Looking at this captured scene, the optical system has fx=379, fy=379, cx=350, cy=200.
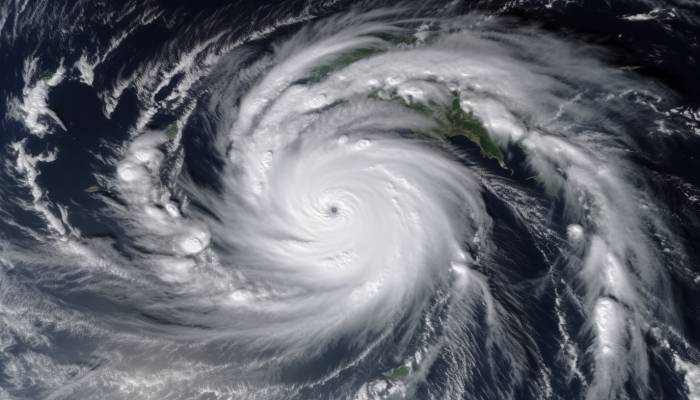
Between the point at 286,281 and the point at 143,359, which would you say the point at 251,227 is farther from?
the point at 143,359

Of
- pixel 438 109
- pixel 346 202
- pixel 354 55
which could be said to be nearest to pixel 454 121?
pixel 438 109

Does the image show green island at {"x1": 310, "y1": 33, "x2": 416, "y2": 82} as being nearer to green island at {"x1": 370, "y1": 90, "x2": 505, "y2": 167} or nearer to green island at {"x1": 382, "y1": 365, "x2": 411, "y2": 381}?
green island at {"x1": 370, "y1": 90, "x2": 505, "y2": 167}

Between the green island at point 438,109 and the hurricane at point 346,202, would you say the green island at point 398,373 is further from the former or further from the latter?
the green island at point 438,109

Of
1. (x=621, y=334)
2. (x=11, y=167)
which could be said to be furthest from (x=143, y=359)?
(x=621, y=334)

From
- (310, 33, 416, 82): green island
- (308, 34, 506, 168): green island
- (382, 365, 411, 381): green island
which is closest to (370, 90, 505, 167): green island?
(308, 34, 506, 168): green island

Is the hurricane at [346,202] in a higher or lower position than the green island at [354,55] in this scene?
lower

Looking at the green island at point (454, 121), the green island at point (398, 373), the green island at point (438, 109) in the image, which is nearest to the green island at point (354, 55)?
the green island at point (438, 109)
